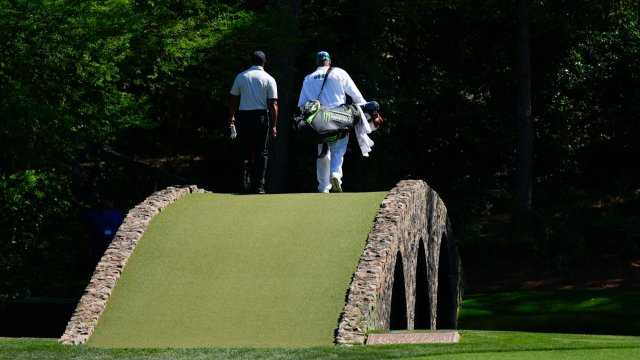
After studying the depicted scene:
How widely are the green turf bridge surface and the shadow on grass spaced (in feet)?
22.8

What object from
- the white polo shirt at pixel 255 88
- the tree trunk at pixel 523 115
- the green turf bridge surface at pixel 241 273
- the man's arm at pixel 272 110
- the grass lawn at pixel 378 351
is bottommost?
the grass lawn at pixel 378 351

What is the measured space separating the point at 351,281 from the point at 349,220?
5.16 ft

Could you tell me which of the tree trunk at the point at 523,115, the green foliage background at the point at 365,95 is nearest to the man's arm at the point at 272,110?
the green foliage background at the point at 365,95

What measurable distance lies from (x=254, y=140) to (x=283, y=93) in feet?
27.4

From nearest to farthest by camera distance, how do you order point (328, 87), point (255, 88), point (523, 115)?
point (255, 88), point (328, 87), point (523, 115)

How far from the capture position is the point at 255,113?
1586 cm

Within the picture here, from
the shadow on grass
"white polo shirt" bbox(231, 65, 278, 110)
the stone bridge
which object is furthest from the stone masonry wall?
the shadow on grass

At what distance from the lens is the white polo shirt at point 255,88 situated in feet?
51.5

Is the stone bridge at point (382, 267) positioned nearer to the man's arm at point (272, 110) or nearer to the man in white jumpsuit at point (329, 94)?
the man in white jumpsuit at point (329, 94)

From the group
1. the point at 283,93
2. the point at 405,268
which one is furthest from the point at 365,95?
the point at 405,268

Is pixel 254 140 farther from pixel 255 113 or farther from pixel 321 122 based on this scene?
pixel 321 122

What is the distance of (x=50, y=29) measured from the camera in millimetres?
16688

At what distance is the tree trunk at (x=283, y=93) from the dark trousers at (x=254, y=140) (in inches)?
219

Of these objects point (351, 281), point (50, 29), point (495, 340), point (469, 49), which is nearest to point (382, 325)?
point (351, 281)
